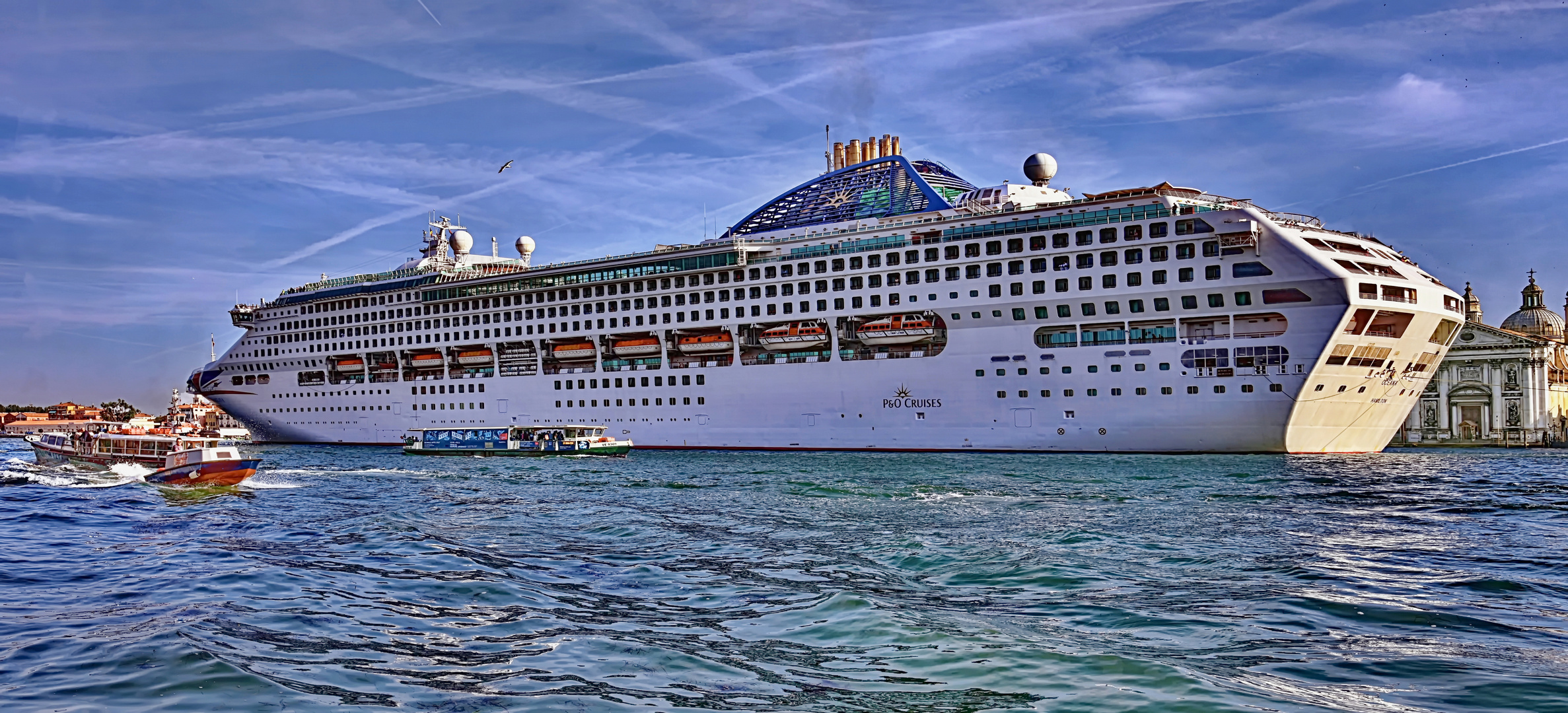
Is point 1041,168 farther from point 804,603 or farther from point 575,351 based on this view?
point 804,603

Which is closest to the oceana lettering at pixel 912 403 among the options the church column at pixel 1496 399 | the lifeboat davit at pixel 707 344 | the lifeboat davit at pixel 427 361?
the lifeboat davit at pixel 707 344

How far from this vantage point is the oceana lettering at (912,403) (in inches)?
2164

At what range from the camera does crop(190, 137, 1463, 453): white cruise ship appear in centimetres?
4797

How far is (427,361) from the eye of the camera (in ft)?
258

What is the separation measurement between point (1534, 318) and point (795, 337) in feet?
265

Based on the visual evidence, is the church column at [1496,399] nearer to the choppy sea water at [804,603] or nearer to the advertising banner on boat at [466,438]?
the choppy sea water at [804,603]

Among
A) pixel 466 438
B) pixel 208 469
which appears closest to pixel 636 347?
pixel 466 438

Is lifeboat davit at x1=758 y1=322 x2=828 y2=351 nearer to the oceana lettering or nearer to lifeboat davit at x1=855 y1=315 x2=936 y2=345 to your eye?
lifeboat davit at x1=855 y1=315 x2=936 y2=345

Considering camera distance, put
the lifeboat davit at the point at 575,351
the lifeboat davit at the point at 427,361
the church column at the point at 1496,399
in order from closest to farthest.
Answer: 1. the lifeboat davit at the point at 575,351
2. the lifeboat davit at the point at 427,361
3. the church column at the point at 1496,399

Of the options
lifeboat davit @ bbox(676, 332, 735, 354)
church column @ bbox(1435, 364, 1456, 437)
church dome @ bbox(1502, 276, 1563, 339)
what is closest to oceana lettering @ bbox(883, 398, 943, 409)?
lifeboat davit @ bbox(676, 332, 735, 354)

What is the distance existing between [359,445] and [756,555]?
224ft

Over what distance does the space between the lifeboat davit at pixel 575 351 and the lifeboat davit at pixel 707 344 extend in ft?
26.4

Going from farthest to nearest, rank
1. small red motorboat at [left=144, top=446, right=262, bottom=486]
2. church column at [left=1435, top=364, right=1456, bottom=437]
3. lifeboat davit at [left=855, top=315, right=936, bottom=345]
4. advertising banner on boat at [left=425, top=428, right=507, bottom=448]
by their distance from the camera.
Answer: church column at [left=1435, top=364, right=1456, bottom=437] → advertising banner on boat at [left=425, top=428, right=507, bottom=448] → lifeboat davit at [left=855, top=315, right=936, bottom=345] → small red motorboat at [left=144, top=446, right=262, bottom=486]

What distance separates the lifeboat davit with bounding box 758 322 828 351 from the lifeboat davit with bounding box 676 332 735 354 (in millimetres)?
2272
